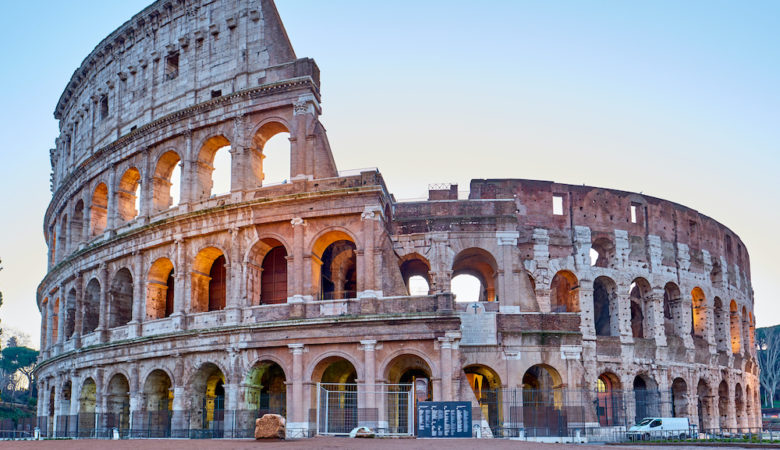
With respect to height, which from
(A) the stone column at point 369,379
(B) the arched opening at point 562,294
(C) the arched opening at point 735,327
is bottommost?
(A) the stone column at point 369,379

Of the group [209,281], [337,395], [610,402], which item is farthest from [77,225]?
[610,402]

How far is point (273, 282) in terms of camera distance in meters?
27.5

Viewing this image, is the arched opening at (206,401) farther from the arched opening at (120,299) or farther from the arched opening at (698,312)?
the arched opening at (698,312)

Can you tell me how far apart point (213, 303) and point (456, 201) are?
32.1ft

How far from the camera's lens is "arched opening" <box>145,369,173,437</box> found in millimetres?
26500

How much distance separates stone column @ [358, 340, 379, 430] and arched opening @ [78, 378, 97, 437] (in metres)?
11.6

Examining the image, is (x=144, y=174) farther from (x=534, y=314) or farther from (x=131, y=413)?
(x=534, y=314)

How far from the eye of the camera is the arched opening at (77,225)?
3426cm

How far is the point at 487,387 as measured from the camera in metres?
30.1

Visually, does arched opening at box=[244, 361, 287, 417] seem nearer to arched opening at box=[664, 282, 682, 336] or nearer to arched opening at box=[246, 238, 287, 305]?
arched opening at box=[246, 238, 287, 305]

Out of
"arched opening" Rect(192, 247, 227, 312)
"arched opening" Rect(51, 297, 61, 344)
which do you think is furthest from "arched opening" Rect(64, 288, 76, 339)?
"arched opening" Rect(192, 247, 227, 312)

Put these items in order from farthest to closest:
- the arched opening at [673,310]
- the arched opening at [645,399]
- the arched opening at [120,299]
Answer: the arched opening at [673,310]
the arched opening at [645,399]
the arched opening at [120,299]

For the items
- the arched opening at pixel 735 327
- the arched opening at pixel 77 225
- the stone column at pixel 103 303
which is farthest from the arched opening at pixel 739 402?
the arched opening at pixel 77 225

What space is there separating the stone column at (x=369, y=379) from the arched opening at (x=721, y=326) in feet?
70.6
